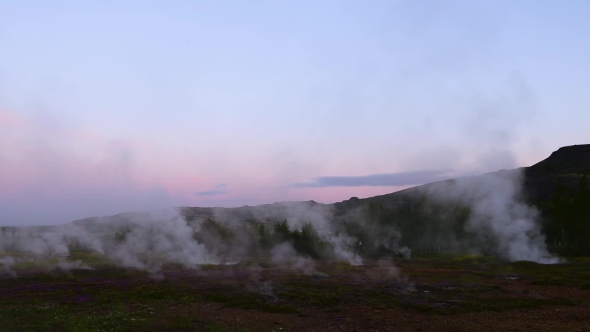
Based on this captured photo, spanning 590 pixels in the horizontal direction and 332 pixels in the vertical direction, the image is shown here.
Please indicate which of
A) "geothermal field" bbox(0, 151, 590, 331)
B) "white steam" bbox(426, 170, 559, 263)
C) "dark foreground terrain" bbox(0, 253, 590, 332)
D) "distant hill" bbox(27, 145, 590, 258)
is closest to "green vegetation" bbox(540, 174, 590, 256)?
"distant hill" bbox(27, 145, 590, 258)

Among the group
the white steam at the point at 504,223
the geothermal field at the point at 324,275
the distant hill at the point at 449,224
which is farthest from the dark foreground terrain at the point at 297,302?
the distant hill at the point at 449,224

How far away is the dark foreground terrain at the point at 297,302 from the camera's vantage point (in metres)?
29.9

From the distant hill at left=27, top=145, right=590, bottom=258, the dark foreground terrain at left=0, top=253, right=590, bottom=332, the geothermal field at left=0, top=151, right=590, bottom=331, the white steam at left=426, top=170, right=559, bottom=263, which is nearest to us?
the dark foreground terrain at left=0, top=253, right=590, bottom=332

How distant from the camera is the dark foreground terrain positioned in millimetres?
29922

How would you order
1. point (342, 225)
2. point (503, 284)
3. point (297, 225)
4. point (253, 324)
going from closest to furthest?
point (253, 324), point (503, 284), point (297, 225), point (342, 225)

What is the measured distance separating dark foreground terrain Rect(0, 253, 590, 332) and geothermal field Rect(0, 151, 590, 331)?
16 cm

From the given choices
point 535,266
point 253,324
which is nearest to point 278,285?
point 253,324

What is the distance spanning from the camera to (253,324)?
100 feet

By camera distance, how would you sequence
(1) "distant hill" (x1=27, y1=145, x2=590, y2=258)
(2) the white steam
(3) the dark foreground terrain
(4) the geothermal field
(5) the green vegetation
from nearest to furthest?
(3) the dark foreground terrain < (4) the geothermal field < (5) the green vegetation < (2) the white steam < (1) "distant hill" (x1=27, y1=145, x2=590, y2=258)

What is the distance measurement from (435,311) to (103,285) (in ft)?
136

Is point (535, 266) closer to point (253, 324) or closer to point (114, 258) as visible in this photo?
point (253, 324)

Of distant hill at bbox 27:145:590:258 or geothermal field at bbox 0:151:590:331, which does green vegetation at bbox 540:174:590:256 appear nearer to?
distant hill at bbox 27:145:590:258

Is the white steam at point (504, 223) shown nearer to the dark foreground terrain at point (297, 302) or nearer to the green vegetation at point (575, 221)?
the green vegetation at point (575, 221)

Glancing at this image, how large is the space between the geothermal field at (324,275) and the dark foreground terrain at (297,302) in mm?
160
